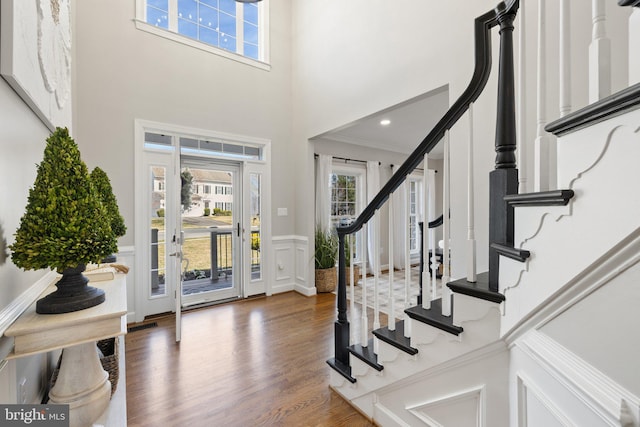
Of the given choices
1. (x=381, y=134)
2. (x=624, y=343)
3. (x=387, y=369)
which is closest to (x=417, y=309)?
(x=387, y=369)

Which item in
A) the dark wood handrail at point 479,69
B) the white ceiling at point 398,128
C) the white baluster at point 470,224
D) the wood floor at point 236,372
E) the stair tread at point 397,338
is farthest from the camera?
the white ceiling at point 398,128

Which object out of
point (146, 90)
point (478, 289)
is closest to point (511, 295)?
point (478, 289)

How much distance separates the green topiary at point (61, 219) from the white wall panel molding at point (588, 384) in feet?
4.80

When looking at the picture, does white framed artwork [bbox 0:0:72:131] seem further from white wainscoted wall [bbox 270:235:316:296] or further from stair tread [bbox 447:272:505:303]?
white wainscoted wall [bbox 270:235:316:296]

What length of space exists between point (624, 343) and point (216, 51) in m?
4.58

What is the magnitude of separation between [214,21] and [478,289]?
462 centimetres

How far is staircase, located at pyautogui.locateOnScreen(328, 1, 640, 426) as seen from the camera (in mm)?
574

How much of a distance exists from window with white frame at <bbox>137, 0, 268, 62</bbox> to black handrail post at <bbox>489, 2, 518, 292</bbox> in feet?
12.6

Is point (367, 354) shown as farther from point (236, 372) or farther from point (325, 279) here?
point (325, 279)

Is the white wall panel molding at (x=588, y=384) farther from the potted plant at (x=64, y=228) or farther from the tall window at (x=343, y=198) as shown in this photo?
the tall window at (x=343, y=198)

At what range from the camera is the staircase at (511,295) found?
574mm

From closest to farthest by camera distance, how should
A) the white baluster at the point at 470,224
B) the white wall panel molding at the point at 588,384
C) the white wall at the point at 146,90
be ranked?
the white wall panel molding at the point at 588,384 → the white baluster at the point at 470,224 → the white wall at the point at 146,90

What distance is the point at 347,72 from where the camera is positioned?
332 cm

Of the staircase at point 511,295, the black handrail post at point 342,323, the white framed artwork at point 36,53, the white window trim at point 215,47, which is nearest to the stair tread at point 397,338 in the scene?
the staircase at point 511,295
